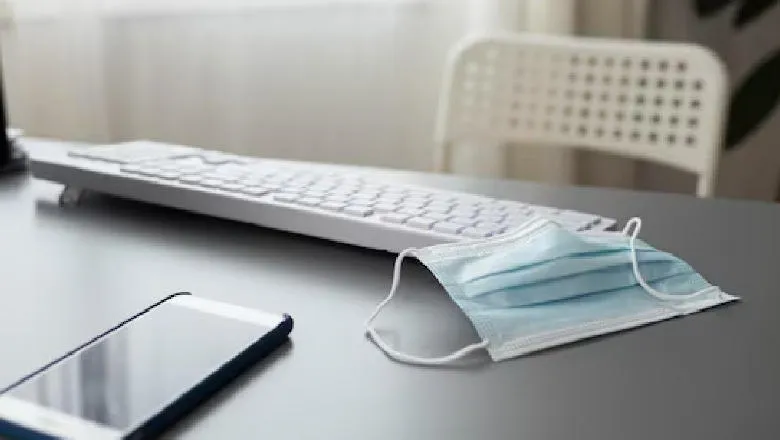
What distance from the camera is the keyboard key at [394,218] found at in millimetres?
623

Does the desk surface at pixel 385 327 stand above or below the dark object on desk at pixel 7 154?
below

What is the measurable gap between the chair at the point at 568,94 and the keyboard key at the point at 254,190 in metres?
0.46

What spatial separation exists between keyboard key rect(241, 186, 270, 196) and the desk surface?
0.09 feet

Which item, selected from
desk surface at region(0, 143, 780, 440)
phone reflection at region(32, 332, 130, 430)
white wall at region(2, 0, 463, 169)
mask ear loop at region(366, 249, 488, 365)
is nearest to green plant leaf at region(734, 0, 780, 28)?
white wall at region(2, 0, 463, 169)

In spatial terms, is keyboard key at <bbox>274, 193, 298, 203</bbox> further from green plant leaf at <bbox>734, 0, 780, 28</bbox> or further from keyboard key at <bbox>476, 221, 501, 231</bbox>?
green plant leaf at <bbox>734, 0, 780, 28</bbox>

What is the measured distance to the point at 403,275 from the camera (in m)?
0.59

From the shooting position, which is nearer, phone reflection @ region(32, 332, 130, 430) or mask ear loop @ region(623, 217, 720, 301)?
phone reflection @ region(32, 332, 130, 430)

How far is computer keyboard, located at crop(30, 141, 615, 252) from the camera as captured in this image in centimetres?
62

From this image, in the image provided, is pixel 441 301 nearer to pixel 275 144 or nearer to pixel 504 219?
pixel 504 219

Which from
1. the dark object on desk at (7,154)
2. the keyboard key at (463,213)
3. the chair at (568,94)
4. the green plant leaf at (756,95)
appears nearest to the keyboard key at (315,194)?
the keyboard key at (463,213)

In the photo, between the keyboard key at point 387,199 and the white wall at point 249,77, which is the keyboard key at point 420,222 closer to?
the keyboard key at point 387,199

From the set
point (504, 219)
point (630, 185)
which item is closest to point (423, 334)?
point (504, 219)

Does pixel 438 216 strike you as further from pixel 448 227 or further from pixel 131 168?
pixel 131 168

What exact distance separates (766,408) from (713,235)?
0.89ft
